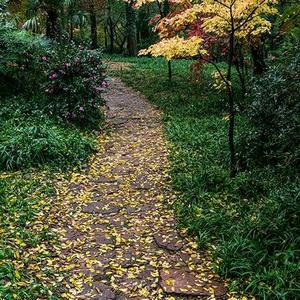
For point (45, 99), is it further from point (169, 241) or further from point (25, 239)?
point (169, 241)

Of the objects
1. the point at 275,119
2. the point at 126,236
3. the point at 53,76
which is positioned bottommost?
the point at 126,236

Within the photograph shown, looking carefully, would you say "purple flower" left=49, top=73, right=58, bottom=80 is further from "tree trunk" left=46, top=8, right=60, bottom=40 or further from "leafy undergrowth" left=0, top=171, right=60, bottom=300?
"tree trunk" left=46, top=8, right=60, bottom=40

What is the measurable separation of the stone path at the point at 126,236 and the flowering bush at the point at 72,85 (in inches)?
59.3

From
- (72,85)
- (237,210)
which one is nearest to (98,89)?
(72,85)

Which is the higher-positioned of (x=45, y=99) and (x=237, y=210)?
(x=45, y=99)

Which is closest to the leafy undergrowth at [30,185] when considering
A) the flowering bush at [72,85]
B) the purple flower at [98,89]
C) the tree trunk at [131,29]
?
the flowering bush at [72,85]

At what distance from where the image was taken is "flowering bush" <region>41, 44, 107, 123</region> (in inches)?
361

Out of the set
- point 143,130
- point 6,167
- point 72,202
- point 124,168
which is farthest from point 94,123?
point 72,202

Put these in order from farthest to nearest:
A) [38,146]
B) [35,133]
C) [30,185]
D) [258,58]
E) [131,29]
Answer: [131,29], [258,58], [35,133], [38,146], [30,185]

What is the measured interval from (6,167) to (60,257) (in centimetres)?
281

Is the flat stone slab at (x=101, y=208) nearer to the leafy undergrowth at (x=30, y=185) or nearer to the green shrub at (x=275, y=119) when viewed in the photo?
the leafy undergrowth at (x=30, y=185)

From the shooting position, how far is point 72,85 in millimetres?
9250

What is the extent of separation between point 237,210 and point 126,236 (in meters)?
1.60

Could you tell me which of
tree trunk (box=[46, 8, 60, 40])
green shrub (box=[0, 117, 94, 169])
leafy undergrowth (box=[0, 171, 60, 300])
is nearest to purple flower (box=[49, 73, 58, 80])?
green shrub (box=[0, 117, 94, 169])
